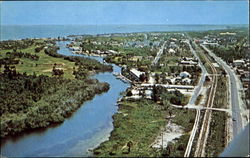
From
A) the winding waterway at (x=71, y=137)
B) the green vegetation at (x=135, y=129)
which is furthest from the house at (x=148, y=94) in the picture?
the winding waterway at (x=71, y=137)

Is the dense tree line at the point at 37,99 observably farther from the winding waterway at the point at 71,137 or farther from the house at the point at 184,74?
the house at the point at 184,74

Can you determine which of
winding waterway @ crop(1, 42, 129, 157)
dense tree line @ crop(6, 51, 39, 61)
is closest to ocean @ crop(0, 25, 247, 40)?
dense tree line @ crop(6, 51, 39, 61)

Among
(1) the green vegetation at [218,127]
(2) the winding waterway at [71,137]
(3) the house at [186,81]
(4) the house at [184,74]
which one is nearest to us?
(1) the green vegetation at [218,127]

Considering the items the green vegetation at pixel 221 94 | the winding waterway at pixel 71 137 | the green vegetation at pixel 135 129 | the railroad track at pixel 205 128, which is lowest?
the winding waterway at pixel 71 137

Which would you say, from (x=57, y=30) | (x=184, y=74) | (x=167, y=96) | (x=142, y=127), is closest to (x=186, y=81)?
(x=184, y=74)

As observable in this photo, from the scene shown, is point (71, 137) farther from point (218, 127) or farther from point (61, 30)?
point (61, 30)

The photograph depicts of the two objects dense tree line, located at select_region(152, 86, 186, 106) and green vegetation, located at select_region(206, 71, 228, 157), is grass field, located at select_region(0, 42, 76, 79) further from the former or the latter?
green vegetation, located at select_region(206, 71, 228, 157)

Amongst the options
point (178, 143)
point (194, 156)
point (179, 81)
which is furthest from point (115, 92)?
point (194, 156)
